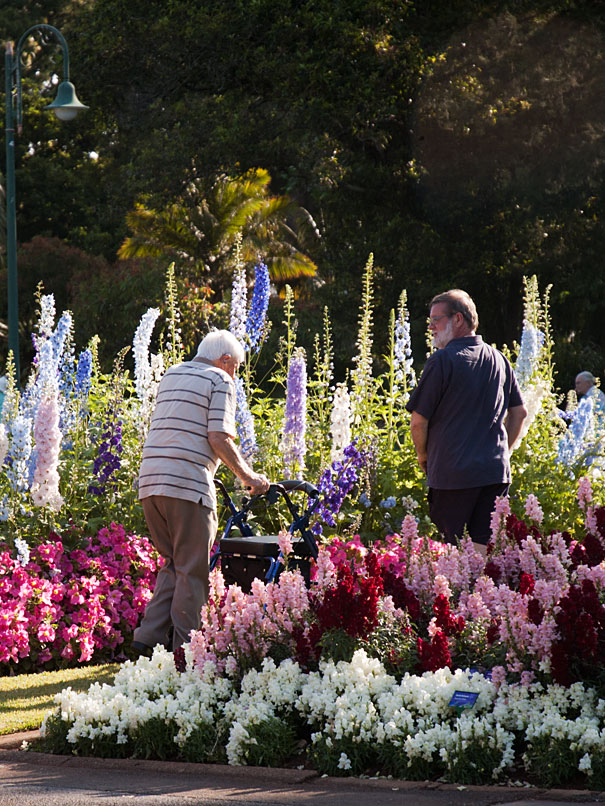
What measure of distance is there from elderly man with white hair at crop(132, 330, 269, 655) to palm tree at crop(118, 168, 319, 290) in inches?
779

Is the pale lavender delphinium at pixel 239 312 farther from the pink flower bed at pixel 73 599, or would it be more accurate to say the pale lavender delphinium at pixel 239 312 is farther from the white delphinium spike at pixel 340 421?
the pink flower bed at pixel 73 599

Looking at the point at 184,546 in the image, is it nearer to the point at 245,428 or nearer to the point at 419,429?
the point at 419,429

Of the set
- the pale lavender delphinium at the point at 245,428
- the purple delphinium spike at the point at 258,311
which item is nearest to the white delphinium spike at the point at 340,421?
the pale lavender delphinium at the point at 245,428

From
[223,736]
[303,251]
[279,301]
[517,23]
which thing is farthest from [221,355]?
[303,251]

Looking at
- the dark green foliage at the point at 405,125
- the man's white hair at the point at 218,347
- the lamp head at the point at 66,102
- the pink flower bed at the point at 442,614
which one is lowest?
the pink flower bed at the point at 442,614

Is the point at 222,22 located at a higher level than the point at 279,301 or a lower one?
higher

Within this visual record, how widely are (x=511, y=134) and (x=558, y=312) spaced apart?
3.56 meters

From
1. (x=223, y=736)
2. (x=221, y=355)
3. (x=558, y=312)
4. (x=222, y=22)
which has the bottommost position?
(x=223, y=736)

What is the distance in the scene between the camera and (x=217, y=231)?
26.7 meters

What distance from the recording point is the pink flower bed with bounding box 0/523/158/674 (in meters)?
6.98

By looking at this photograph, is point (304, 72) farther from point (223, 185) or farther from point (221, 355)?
point (221, 355)

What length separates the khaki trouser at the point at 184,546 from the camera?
19.3ft

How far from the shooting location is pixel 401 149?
70.2ft

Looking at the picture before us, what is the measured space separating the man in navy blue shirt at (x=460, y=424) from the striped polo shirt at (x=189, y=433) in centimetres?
103
